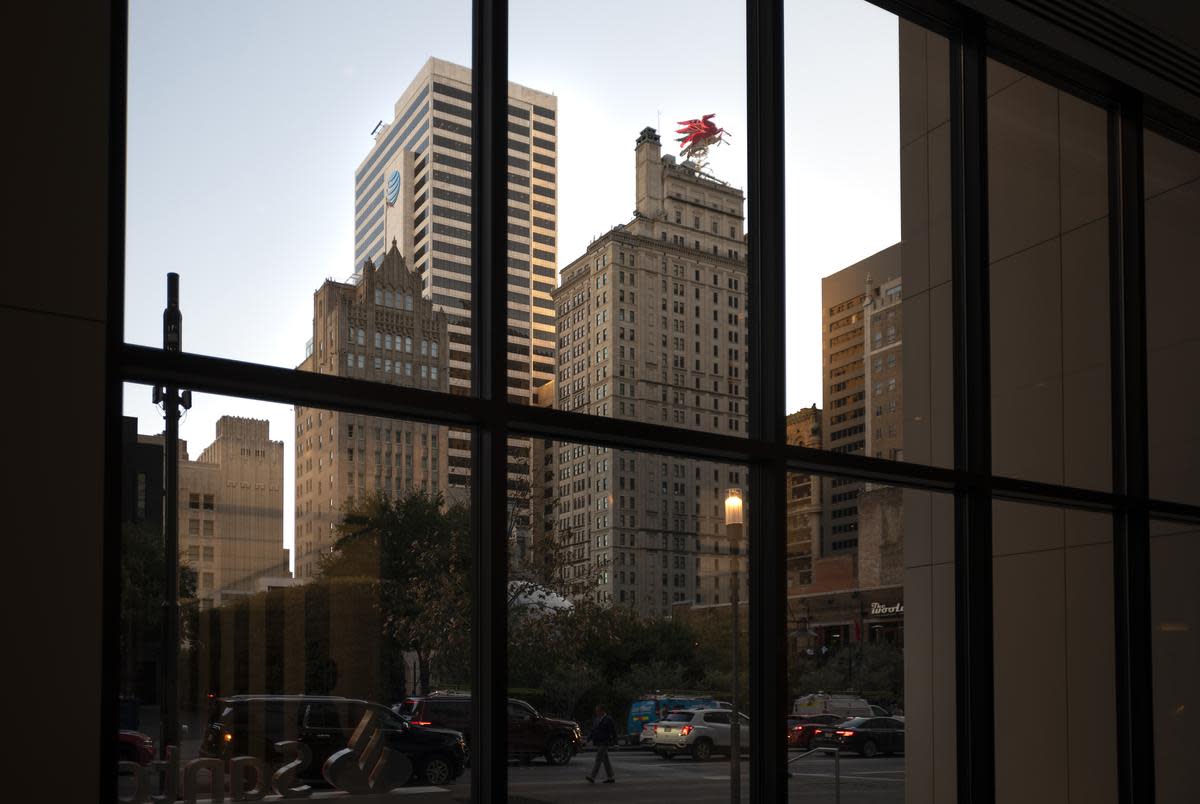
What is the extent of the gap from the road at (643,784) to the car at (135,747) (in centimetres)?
37

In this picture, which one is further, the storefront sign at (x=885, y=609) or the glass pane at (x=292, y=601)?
the storefront sign at (x=885, y=609)

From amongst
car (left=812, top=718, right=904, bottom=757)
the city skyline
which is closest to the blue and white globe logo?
the city skyline

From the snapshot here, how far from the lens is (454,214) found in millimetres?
3840

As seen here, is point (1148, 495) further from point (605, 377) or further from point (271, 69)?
point (271, 69)

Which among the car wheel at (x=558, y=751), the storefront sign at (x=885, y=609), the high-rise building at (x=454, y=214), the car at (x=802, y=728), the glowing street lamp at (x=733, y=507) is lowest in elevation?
the car at (x=802, y=728)

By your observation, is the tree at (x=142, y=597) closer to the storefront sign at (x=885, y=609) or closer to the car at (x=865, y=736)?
the car at (x=865, y=736)

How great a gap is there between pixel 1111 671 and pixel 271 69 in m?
4.75

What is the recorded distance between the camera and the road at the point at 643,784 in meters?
3.51

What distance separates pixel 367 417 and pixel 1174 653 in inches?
182

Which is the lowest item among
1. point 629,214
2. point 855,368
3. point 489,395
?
point 489,395

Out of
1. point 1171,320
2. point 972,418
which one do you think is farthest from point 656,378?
point 1171,320

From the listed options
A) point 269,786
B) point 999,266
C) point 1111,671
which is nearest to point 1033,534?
point 1111,671

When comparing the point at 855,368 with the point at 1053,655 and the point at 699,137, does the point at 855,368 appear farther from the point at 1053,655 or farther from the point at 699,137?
the point at 1053,655

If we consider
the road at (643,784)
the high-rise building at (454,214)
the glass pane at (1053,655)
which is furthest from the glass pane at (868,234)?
the high-rise building at (454,214)
